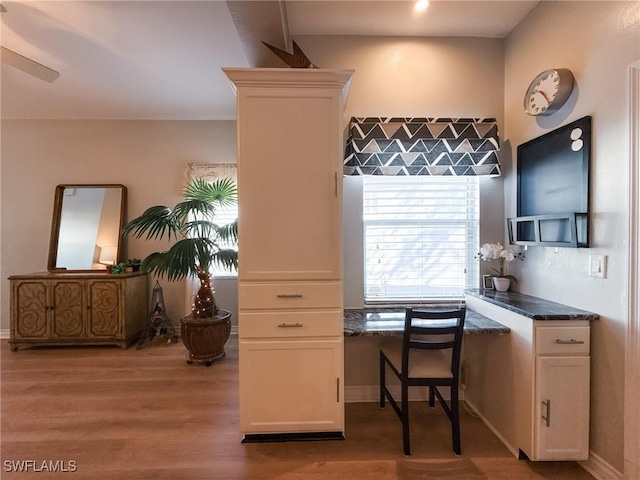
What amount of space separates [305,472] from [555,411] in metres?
1.42

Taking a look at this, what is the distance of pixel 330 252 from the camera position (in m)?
1.82

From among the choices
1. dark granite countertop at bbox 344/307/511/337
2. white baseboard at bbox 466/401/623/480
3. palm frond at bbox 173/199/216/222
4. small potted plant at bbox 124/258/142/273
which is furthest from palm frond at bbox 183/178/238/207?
white baseboard at bbox 466/401/623/480

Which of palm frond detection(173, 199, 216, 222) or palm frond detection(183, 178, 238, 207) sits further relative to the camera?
palm frond detection(183, 178, 238, 207)

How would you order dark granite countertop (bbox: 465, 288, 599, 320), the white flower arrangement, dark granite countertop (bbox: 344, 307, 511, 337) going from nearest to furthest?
dark granite countertop (bbox: 465, 288, 599, 320), dark granite countertop (bbox: 344, 307, 511, 337), the white flower arrangement

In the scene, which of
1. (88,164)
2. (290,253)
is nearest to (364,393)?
(290,253)

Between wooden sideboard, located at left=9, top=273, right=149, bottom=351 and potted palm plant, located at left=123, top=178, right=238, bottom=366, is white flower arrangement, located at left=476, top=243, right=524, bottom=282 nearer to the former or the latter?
potted palm plant, located at left=123, top=178, right=238, bottom=366

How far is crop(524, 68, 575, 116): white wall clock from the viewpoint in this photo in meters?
1.79

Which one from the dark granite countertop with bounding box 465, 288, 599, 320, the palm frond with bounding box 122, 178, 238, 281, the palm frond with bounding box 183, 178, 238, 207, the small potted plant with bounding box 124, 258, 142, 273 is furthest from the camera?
the small potted plant with bounding box 124, 258, 142, 273

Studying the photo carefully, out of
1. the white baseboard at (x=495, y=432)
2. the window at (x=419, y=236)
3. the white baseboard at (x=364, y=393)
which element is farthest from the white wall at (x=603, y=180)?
the white baseboard at (x=364, y=393)

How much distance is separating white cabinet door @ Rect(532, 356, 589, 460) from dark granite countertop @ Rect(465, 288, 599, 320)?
A: 0.23 meters

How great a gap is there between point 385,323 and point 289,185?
1.13 metres

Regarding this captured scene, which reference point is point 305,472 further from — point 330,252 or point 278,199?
point 278,199

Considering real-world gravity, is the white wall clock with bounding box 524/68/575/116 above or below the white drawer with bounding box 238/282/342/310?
above

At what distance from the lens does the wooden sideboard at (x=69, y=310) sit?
11.0 ft
